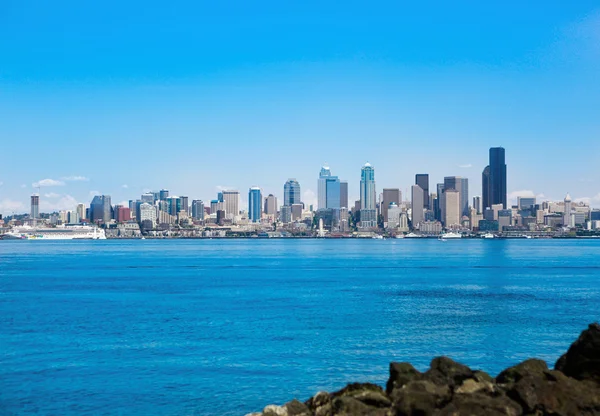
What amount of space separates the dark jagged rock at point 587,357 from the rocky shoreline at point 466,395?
0.02 meters

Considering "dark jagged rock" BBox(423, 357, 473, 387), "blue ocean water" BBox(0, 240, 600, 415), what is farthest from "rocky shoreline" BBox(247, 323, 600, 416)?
"blue ocean water" BBox(0, 240, 600, 415)

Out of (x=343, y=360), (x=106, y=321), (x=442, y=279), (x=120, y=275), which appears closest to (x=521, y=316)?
(x=343, y=360)

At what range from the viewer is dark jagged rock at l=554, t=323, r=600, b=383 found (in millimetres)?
18188

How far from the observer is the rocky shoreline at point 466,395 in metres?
15.8

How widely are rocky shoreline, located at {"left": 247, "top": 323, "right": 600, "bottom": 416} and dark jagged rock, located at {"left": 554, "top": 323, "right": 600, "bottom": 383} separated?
0.02m

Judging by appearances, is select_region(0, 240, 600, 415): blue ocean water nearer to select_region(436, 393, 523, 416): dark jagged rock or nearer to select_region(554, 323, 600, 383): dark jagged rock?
select_region(554, 323, 600, 383): dark jagged rock

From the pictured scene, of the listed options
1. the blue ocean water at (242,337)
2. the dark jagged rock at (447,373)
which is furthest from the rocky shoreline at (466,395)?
the blue ocean water at (242,337)

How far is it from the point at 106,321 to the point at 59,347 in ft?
29.0

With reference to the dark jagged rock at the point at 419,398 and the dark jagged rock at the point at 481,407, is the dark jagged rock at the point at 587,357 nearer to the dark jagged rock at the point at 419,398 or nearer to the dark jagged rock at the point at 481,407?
Answer: the dark jagged rock at the point at 481,407

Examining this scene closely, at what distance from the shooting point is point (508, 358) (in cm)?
2923

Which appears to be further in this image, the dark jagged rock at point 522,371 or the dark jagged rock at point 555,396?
the dark jagged rock at point 522,371

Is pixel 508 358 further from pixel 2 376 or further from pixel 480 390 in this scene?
pixel 2 376

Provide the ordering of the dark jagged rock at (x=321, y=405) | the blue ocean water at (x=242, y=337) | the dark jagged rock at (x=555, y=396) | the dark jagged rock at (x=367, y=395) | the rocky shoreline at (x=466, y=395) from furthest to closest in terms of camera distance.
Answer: the blue ocean water at (x=242, y=337) < the dark jagged rock at (x=321, y=405) < the dark jagged rock at (x=367, y=395) < the dark jagged rock at (x=555, y=396) < the rocky shoreline at (x=466, y=395)

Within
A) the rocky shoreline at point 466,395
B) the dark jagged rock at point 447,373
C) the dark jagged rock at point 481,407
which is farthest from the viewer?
the dark jagged rock at point 447,373
